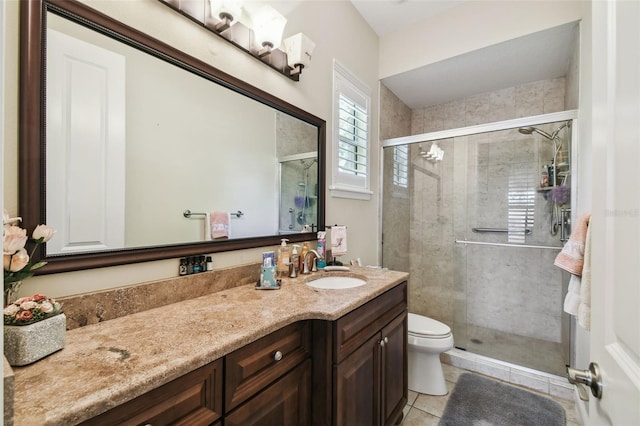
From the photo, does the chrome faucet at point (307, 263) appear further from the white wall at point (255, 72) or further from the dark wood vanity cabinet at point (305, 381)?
the dark wood vanity cabinet at point (305, 381)

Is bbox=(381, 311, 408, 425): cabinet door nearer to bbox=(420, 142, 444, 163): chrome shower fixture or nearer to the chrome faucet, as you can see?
the chrome faucet

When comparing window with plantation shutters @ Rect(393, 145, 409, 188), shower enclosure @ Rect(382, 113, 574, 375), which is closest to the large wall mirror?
window with plantation shutters @ Rect(393, 145, 409, 188)

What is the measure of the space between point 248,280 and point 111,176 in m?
0.73

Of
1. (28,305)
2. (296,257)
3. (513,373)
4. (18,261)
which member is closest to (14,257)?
(18,261)

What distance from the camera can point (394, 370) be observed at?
1574 millimetres

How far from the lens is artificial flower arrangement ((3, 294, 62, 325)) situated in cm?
66

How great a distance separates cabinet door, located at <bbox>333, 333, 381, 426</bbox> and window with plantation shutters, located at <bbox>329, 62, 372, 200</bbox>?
112cm

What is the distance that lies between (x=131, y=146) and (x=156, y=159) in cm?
10

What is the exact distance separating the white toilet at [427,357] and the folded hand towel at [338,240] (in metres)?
0.77

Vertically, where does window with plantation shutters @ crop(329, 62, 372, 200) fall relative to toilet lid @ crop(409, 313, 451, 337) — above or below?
above

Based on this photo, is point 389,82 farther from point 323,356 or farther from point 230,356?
point 230,356

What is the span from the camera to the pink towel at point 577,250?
4.32ft

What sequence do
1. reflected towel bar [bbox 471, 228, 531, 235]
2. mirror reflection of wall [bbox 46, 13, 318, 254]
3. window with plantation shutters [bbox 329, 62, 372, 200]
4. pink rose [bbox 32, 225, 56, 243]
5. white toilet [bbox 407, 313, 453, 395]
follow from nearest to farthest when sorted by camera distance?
pink rose [bbox 32, 225, 56, 243]
mirror reflection of wall [bbox 46, 13, 318, 254]
white toilet [bbox 407, 313, 453, 395]
window with plantation shutters [bbox 329, 62, 372, 200]
reflected towel bar [bbox 471, 228, 531, 235]

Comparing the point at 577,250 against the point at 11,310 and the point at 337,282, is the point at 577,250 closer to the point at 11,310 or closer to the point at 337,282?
the point at 337,282
